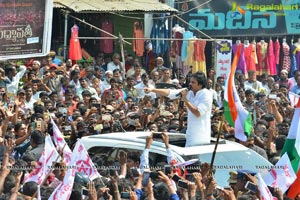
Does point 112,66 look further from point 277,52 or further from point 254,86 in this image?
point 277,52

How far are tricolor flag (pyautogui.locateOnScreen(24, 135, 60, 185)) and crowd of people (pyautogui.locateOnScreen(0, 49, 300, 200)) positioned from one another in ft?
0.32

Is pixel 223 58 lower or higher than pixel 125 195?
higher

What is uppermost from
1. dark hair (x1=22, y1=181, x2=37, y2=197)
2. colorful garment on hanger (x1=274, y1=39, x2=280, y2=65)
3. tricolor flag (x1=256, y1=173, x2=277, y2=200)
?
colorful garment on hanger (x1=274, y1=39, x2=280, y2=65)

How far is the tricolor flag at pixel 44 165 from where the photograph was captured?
37.5 feet

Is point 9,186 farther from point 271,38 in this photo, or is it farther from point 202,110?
point 271,38

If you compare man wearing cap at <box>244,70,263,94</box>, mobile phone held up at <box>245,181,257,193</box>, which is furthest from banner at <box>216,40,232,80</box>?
mobile phone held up at <box>245,181,257,193</box>

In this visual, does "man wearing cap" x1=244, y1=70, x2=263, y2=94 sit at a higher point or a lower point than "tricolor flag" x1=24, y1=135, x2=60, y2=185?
higher

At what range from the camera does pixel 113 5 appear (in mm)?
22625

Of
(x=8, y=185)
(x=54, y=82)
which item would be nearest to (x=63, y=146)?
(x=8, y=185)

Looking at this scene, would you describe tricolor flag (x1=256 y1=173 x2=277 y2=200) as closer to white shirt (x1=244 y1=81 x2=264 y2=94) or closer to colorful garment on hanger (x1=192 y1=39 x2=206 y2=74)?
white shirt (x1=244 y1=81 x2=264 y2=94)

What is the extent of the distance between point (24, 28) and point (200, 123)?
4.09 m

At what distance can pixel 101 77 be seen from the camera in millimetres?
20156

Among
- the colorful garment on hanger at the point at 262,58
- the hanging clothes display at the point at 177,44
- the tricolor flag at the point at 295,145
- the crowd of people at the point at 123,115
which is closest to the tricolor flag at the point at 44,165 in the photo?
the crowd of people at the point at 123,115

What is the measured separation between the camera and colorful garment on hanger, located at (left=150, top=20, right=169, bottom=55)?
76.5ft
